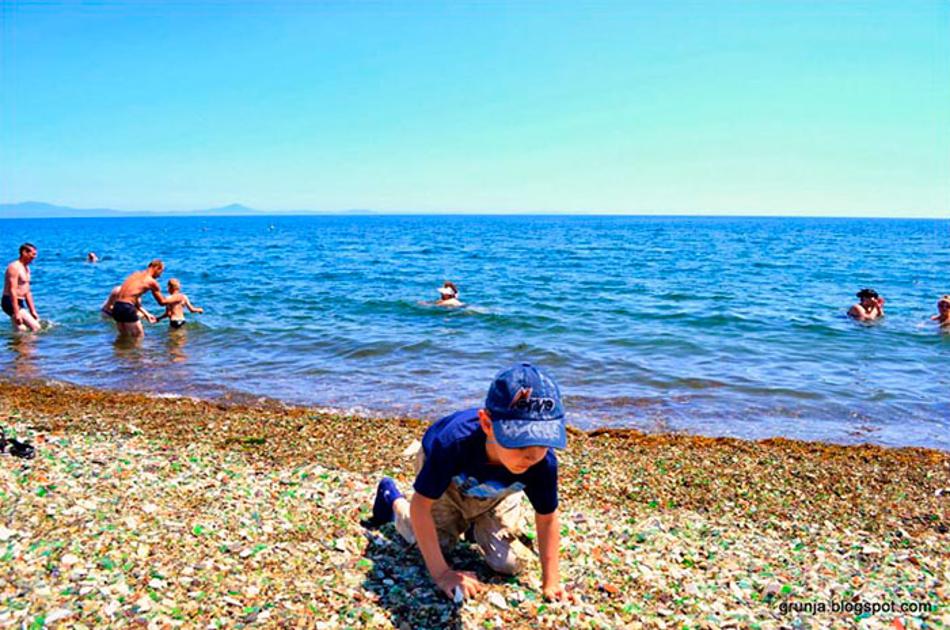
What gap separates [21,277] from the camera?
16078 millimetres

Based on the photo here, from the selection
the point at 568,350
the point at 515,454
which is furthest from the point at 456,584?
the point at 568,350

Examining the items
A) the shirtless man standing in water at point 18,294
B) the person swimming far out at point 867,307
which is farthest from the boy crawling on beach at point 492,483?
the person swimming far out at point 867,307

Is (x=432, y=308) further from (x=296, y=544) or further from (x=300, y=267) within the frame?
(x=300, y=267)

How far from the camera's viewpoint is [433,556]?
13.1ft

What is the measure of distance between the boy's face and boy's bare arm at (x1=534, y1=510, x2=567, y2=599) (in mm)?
566

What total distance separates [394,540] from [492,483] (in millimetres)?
1165

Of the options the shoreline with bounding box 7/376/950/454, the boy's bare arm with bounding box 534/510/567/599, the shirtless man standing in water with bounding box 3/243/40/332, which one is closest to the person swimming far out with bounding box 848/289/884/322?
the shoreline with bounding box 7/376/950/454

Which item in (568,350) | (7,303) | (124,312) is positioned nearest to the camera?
(568,350)

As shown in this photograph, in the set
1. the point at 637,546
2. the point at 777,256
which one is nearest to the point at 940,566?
the point at 637,546

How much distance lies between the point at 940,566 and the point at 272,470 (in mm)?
5831

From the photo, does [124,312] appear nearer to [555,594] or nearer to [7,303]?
[7,303]

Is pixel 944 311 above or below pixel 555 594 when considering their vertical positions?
above

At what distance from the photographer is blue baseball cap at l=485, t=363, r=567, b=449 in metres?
3.40

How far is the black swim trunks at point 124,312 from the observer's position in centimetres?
1534
